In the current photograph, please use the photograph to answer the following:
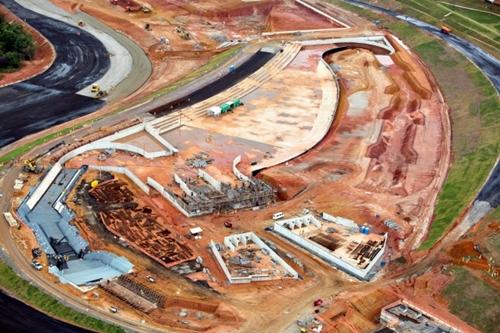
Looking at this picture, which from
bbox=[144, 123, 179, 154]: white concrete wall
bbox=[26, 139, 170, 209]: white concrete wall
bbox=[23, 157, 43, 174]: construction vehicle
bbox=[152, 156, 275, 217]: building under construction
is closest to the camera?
bbox=[152, 156, 275, 217]: building under construction

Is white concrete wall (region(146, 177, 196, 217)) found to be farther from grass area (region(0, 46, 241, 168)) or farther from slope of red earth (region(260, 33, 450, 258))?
grass area (region(0, 46, 241, 168))

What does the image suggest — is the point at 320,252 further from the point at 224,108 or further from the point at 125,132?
the point at 224,108

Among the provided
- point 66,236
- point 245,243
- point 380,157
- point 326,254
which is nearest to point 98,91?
point 66,236

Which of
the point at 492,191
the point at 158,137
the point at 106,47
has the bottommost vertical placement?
the point at 158,137

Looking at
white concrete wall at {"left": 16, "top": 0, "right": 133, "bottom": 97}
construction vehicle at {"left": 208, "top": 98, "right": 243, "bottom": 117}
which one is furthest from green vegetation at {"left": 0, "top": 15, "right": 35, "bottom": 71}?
construction vehicle at {"left": 208, "top": 98, "right": 243, "bottom": 117}

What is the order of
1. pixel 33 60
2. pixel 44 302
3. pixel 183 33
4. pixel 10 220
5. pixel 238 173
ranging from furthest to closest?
1. pixel 183 33
2. pixel 33 60
3. pixel 238 173
4. pixel 10 220
5. pixel 44 302

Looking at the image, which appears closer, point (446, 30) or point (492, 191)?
point (492, 191)

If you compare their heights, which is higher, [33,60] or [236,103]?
[236,103]

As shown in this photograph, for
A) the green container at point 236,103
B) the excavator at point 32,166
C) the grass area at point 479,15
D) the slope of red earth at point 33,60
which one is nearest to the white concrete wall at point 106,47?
the slope of red earth at point 33,60
